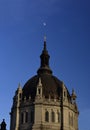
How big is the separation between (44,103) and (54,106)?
2575mm

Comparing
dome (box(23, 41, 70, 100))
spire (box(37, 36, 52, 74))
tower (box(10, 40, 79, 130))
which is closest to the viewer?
tower (box(10, 40, 79, 130))

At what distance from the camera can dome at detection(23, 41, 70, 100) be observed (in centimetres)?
9744

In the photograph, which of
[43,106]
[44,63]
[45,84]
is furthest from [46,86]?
[44,63]

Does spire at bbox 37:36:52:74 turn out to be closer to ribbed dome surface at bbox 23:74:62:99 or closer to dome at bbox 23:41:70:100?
dome at bbox 23:41:70:100

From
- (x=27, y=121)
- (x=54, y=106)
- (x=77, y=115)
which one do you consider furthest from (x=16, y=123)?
(x=77, y=115)

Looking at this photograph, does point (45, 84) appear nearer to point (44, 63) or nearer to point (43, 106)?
point (43, 106)

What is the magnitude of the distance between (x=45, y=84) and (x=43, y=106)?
617 cm

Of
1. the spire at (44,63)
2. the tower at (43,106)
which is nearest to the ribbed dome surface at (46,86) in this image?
the tower at (43,106)

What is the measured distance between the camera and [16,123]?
96.6 m

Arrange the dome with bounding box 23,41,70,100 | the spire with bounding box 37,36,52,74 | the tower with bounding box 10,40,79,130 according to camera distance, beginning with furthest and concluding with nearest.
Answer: the spire with bounding box 37,36,52,74 < the dome with bounding box 23,41,70,100 < the tower with bounding box 10,40,79,130

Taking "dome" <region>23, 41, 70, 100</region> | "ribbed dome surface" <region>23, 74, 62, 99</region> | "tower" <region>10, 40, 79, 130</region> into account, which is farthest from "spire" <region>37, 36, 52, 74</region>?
"ribbed dome surface" <region>23, 74, 62, 99</region>

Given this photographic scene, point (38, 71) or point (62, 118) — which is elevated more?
point (38, 71)

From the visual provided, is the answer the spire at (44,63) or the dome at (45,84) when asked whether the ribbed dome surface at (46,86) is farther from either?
the spire at (44,63)

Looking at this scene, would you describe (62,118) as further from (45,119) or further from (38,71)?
(38,71)
